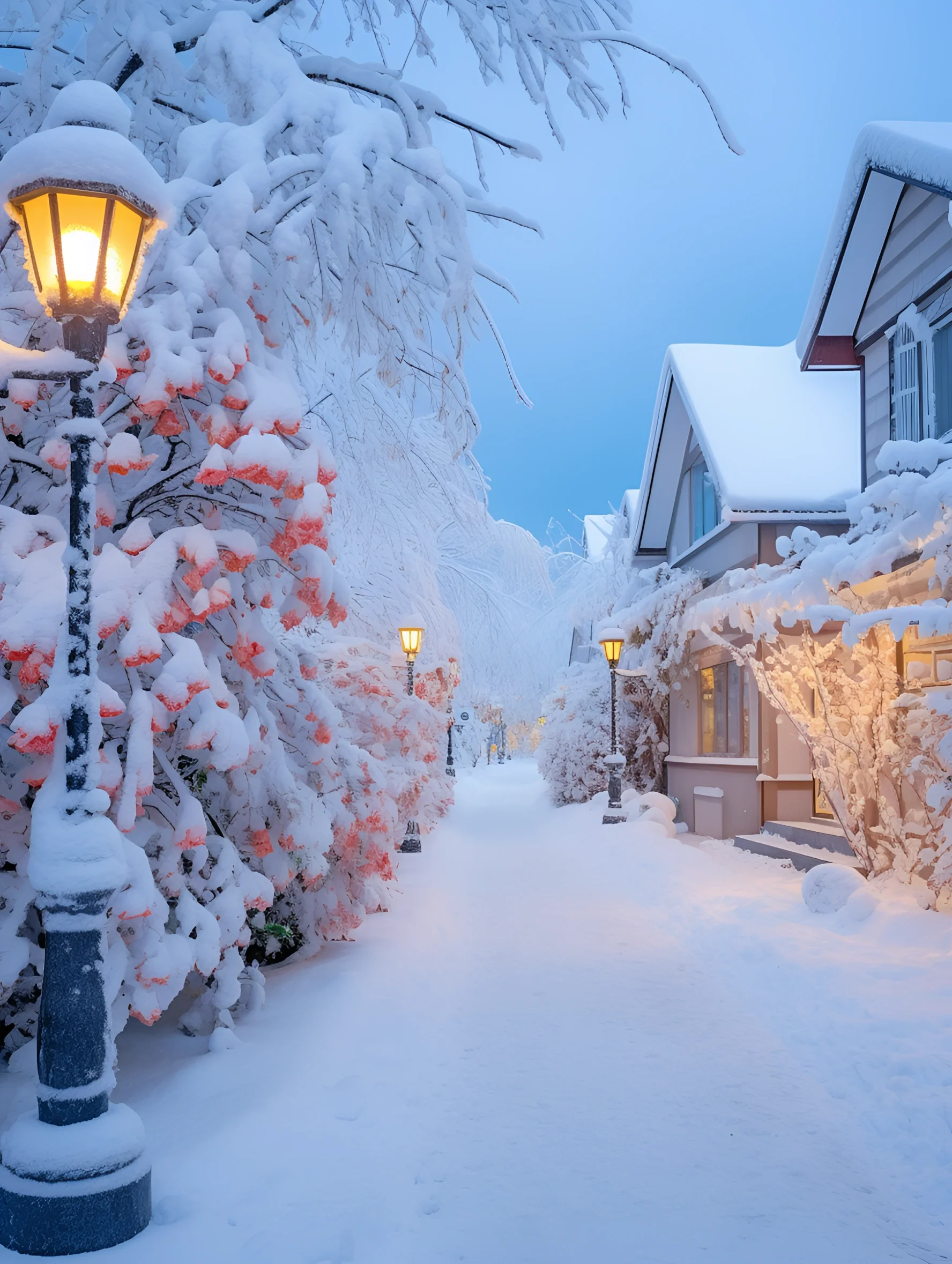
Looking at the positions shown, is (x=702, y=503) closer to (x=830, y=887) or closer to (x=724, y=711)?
(x=724, y=711)

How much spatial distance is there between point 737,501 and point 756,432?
229 centimetres

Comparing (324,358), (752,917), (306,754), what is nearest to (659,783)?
(752,917)

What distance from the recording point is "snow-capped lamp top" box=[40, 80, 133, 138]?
12.7ft

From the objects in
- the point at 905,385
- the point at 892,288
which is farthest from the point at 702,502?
the point at 905,385

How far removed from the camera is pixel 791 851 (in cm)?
1271

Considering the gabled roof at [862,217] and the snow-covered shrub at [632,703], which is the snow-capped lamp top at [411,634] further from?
the gabled roof at [862,217]

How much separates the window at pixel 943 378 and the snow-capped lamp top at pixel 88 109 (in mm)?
9304

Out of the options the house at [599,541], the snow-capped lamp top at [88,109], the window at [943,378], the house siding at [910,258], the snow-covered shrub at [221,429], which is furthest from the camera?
the house at [599,541]

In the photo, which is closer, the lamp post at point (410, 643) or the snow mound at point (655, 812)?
the lamp post at point (410, 643)

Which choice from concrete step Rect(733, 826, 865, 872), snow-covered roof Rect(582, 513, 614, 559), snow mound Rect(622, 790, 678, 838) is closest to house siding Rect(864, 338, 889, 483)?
concrete step Rect(733, 826, 865, 872)

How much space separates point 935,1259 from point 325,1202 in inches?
92.7

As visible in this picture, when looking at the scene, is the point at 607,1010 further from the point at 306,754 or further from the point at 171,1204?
the point at 171,1204

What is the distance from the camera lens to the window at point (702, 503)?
57.5 feet

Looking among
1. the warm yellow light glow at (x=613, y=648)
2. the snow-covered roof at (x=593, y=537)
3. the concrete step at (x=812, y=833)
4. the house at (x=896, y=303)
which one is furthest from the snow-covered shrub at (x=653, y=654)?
the snow-covered roof at (x=593, y=537)
